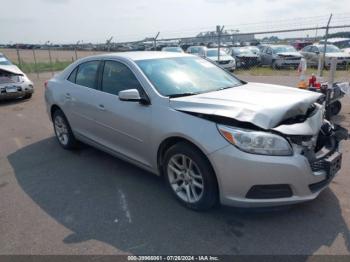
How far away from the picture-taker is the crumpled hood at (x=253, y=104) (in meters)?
3.12

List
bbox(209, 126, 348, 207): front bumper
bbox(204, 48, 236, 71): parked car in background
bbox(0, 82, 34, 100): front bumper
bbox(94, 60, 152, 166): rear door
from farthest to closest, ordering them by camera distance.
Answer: bbox(204, 48, 236, 71): parked car in background → bbox(0, 82, 34, 100): front bumper → bbox(94, 60, 152, 166): rear door → bbox(209, 126, 348, 207): front bumper

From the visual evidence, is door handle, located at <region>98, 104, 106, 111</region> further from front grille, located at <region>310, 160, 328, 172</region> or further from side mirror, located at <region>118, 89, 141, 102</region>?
front grille, located at <region>310, 160, 328, 172</region>

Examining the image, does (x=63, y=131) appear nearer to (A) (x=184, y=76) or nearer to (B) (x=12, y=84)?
(A) (x=184, y=76)

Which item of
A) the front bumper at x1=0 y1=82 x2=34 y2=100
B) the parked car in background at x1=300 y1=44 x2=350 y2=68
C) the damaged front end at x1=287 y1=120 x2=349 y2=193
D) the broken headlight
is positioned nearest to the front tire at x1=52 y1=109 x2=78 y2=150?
the broken headlight

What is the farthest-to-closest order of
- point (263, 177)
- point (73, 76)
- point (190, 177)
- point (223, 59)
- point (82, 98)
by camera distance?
point (223, 59) → point (73, 76) → point (82, 98) → point (190, 177) → point (263, 177)

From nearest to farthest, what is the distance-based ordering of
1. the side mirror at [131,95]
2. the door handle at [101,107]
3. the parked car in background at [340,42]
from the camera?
the side mirror at [131,95] < the door handle at [101,107] < the parked car in background at [340,42]

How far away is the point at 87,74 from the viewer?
5.01 meters

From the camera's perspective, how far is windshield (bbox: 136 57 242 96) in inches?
154

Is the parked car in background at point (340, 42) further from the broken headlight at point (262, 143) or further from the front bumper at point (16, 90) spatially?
the broken headlight at point (262, 143)

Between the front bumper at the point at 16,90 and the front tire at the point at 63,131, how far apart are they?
5.20 metres

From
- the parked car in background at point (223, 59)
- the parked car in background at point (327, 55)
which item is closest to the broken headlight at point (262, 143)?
the parked car in background at point (223, 59)

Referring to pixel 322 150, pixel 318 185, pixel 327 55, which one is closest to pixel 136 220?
pixel 318 185

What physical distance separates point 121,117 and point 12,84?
7.63 m

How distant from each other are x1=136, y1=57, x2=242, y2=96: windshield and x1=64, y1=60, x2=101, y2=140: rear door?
3.06 feet
